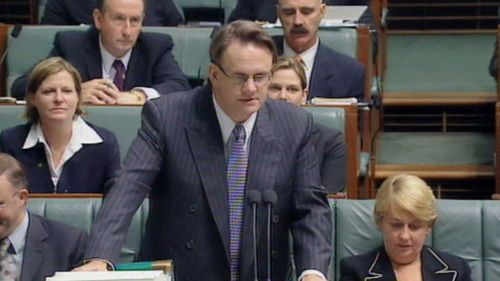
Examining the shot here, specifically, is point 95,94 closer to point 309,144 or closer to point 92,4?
point 92,4

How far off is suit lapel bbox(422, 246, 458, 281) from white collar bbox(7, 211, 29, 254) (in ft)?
3.37

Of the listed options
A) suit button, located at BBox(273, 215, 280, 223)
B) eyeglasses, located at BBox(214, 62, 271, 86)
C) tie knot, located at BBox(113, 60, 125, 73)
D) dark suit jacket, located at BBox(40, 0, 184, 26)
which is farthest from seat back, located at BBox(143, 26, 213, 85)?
eyeglasses, located at BBox(214, 62, 271, 86)

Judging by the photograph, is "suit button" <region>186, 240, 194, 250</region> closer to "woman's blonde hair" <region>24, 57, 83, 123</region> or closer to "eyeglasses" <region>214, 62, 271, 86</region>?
"eyeglasses" <region>214, 62, 271, 86</region>

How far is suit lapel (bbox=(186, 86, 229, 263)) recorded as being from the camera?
2.93 meters

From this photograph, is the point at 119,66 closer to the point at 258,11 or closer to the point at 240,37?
the point at 258,11

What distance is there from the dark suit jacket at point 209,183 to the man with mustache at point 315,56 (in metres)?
2.11

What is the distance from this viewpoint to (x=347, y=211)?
148 inches

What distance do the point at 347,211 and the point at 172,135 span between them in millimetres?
952

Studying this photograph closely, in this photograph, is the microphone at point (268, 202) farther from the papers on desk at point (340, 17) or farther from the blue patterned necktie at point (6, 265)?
the papers on desk at point (340, 17)

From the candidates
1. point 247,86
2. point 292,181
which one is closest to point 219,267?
point 292,181

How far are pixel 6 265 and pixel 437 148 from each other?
3107 millimetres

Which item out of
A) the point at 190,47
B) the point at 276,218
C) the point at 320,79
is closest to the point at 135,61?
the point at 190,47

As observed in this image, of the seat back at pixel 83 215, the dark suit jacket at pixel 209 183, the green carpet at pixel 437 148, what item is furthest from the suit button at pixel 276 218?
the green carpet at pixel 437 148

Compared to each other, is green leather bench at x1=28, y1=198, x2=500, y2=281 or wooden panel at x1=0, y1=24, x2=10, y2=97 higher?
wooden panel at x1=0, y1=24, x2=10, y2=97
